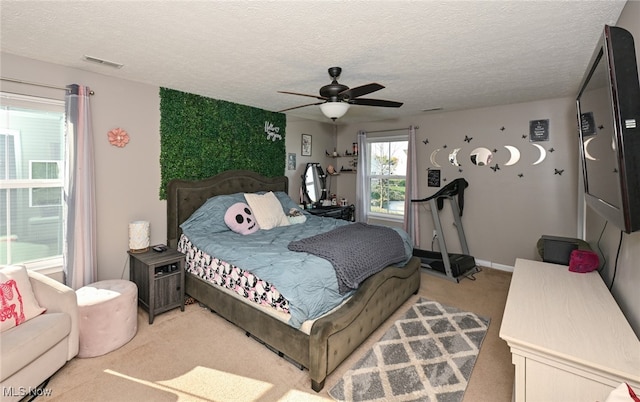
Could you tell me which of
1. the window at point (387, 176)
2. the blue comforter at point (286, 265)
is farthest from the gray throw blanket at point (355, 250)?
the window at point (387, 176)

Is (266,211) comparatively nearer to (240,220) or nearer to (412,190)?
(240,220)

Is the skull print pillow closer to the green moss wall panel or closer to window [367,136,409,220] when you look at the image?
the green moss wall panel

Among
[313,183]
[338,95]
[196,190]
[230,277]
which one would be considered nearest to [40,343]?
[230,277]

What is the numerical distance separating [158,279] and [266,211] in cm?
141

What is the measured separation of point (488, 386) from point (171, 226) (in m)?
3.42

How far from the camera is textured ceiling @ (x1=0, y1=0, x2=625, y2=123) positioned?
1.71 m

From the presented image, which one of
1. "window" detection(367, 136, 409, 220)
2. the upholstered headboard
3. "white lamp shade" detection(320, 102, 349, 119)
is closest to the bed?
the upholstered headboard

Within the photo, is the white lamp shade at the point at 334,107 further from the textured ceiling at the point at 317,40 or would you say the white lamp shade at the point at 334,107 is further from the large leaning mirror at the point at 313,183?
Answer: the large leaning mirror at the point at 313,183

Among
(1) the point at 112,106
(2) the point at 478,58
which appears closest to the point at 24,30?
(1) the point at 112,106

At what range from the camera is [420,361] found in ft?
7.49

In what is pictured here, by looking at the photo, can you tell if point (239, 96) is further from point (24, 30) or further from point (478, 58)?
point (478, 58)

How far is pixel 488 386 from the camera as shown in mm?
2021

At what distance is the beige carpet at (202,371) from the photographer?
1.93 metres

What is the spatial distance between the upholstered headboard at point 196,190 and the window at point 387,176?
226cm
